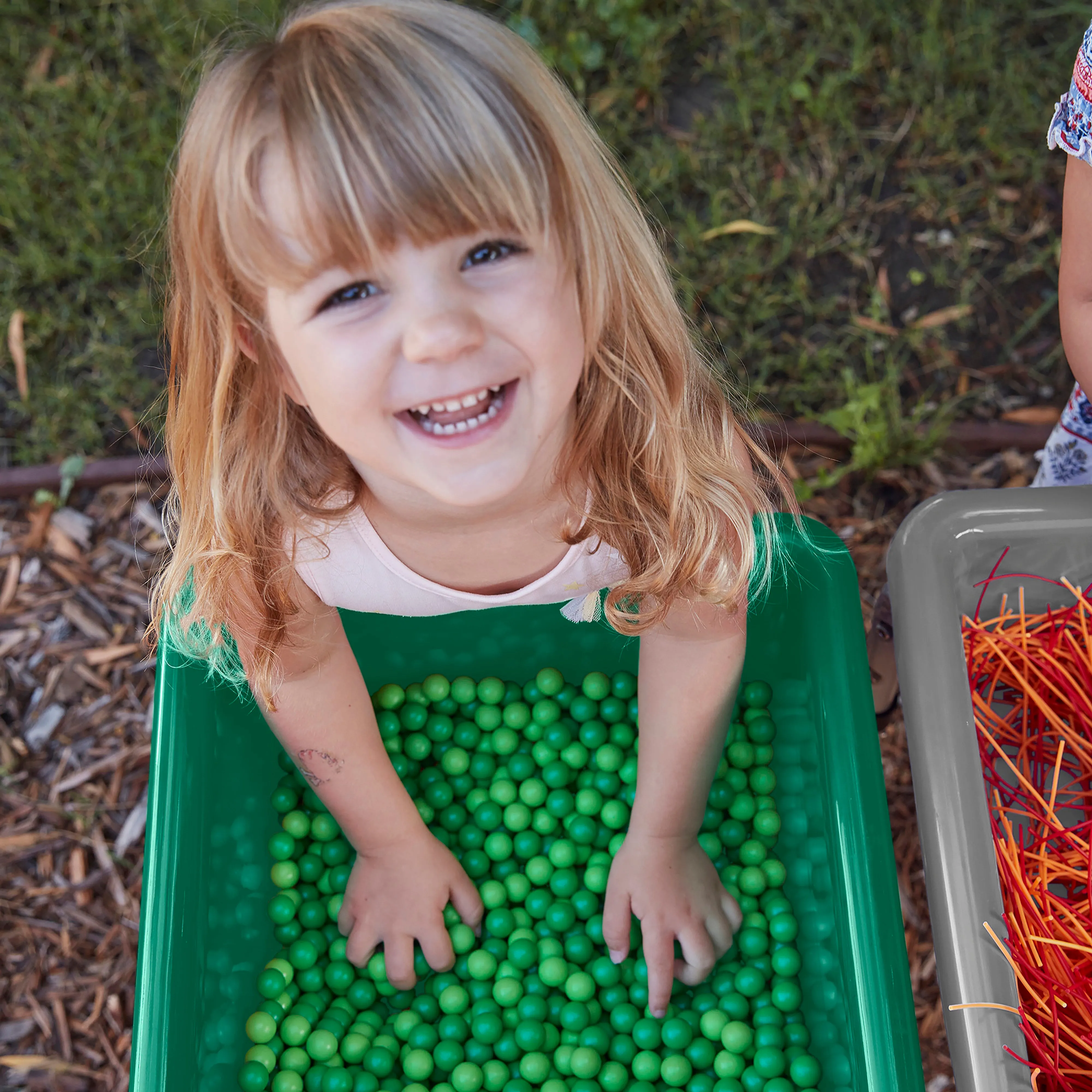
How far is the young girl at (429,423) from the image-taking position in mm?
709

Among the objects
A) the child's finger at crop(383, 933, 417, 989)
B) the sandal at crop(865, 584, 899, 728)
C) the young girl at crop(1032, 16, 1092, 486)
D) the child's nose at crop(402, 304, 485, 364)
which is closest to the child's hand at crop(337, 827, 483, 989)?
the child's finger at crop(383, 933, 417, 989)

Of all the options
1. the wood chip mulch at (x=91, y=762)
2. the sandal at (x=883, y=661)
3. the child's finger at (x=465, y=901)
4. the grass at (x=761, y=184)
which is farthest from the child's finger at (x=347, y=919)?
the grass at (x=761, y=184)

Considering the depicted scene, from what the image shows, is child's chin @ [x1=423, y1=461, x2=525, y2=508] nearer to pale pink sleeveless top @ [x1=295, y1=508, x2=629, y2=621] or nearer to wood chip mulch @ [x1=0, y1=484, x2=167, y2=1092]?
pale pink sleeveless top @ [x1=295, y1=508, x2=629, y2=621]

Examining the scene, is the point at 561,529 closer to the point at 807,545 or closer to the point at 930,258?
the point at 807,545

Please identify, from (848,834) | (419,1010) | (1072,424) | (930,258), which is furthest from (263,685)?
(930,258)

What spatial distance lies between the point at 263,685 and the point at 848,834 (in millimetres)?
550

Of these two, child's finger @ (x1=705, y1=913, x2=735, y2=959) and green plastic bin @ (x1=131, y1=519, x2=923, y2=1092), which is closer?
green plastic bin @ (x1=131, y1=519, x2=923, y2=1092)

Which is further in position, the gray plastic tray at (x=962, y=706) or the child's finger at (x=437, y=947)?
the child's finger at (x=437, y=947)

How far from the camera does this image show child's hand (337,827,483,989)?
1.21 metres

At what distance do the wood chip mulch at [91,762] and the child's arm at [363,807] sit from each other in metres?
0.30

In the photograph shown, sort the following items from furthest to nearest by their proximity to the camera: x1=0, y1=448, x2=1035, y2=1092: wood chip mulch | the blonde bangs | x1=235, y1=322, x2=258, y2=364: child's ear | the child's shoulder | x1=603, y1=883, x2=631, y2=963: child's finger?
1. x1=0, y1=448, x2=1035, y2=1092: wood chip mulch
2. x1=603, y1=883, x2=631, y2=963: child's finger
3. the child's shoulder
4. x1=235, y1=322, x2=258, y2=364: child's ear
5. the blonde bangs

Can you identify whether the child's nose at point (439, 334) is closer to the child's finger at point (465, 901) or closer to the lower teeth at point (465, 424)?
the lower teeth at point (465, 424)

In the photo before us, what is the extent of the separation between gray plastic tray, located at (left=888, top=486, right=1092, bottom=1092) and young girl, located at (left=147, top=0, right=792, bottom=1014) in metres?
0.15

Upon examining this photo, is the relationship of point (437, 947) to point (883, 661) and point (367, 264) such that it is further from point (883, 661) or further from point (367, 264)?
point (367, 264)
